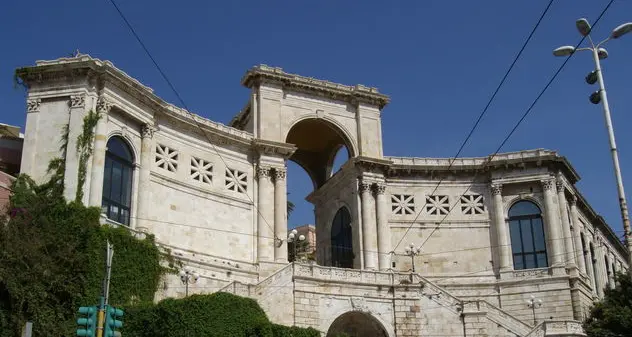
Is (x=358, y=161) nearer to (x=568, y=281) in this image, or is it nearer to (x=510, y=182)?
(x=510, y=182)

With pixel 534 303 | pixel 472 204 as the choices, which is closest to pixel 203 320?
pixel 534 303

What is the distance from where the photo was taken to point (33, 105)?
3959cm

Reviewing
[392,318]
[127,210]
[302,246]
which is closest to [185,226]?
[127,210]

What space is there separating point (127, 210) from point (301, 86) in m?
15.5

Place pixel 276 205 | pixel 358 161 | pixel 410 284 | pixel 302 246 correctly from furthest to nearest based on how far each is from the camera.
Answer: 1. pixel 302 246
2. pixel 358 161
3. pixel 276 205
4. pixel 410 284

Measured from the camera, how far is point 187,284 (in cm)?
3994

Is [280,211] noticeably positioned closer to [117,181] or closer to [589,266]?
[117,181]

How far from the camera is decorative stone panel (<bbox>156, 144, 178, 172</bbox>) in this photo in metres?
44.1

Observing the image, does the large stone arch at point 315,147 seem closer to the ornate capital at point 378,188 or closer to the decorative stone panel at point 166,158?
the ornate capital at point 378,188

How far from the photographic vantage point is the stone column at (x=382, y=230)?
49.4m

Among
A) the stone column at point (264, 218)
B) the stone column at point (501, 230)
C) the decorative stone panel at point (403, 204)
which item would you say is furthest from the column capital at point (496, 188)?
the stone column at point (264, 218)

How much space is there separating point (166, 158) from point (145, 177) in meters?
2.81

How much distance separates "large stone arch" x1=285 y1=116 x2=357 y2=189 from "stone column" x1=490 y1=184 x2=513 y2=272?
35.6 ft

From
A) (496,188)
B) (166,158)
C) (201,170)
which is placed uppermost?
(496,188)
